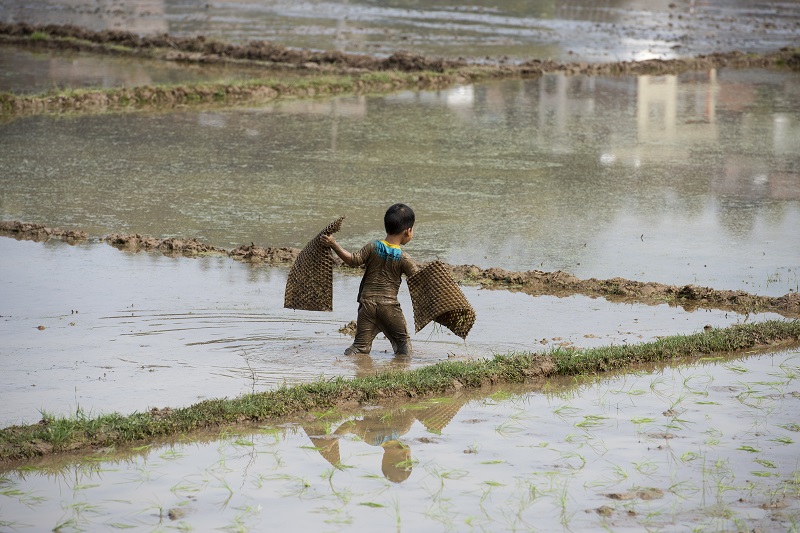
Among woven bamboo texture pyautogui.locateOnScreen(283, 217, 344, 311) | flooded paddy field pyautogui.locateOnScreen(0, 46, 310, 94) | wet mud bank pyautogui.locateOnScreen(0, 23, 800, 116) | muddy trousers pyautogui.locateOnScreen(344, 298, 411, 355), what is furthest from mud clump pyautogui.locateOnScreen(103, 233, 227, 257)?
flooded paddy field pyautogui.locateOnScreen(0, 46, 310, 94)

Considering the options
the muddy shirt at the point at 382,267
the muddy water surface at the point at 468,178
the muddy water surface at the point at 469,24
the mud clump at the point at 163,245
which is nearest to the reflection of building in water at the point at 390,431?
the muddy shirt at the point at 382,267

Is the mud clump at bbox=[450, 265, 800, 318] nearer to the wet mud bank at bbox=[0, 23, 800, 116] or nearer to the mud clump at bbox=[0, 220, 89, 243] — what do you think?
the mud clump at bbox=[0, 220, 89, 243]

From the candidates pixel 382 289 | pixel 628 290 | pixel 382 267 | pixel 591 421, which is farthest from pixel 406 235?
pixel 628 290

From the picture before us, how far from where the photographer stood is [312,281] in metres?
6.57

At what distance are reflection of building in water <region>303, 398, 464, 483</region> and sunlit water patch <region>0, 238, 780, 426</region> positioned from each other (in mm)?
652

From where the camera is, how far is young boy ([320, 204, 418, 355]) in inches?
252

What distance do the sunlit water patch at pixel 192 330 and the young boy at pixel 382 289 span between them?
4.9 inches

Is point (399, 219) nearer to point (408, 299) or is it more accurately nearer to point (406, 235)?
point (406, 235)

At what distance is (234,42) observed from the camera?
21.1 m

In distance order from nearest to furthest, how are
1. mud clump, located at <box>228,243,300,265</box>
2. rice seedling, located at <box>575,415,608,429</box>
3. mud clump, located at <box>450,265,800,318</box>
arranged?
rice seedling, located at <box>575,415,608,429</box>
mud clump, located at <box>450,265,800,318</box>
mud clump, located at <box>228,243,300,265</box>

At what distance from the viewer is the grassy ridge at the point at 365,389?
4.86m

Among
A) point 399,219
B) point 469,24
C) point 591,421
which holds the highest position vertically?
point 469,24

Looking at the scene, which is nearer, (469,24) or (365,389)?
(365,389)

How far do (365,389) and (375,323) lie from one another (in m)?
0.88
